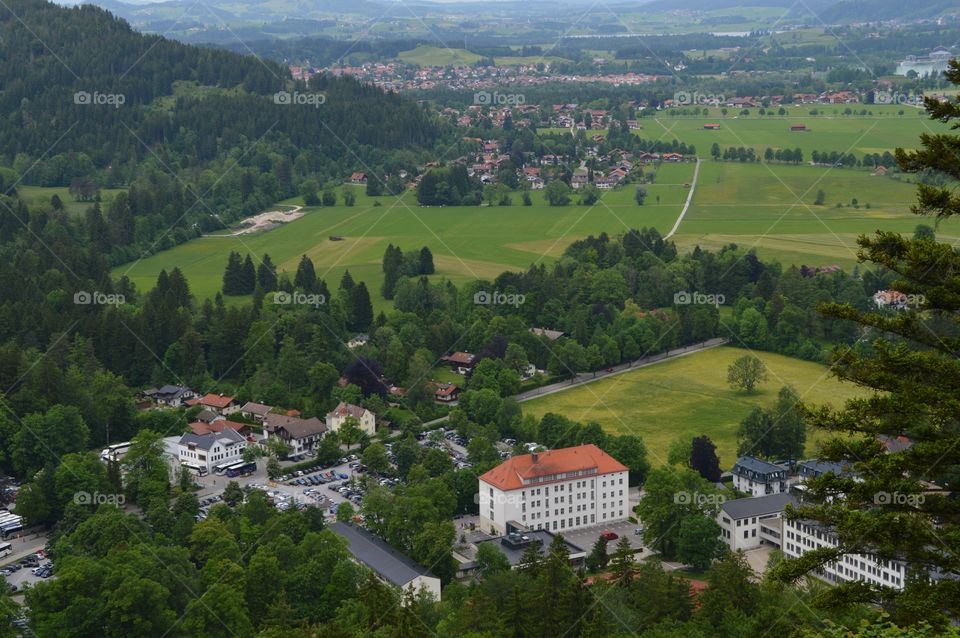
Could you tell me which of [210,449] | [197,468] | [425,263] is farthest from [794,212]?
[197,468]

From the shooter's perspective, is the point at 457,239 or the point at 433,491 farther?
the point at 457,239

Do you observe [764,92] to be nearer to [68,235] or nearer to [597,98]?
[597,98]

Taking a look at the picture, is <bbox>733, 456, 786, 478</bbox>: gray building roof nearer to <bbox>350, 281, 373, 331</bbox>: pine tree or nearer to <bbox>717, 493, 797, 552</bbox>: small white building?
<bbox>717, 493, 797, 552</bbox>: small white building

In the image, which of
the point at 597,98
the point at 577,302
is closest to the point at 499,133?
the point at 597,98

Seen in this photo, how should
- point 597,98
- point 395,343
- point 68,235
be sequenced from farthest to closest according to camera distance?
point 597,98 → point 68,235 → point 395,343

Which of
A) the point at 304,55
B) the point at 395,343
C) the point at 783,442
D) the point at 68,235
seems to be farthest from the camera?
the point at 304,55
